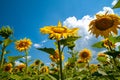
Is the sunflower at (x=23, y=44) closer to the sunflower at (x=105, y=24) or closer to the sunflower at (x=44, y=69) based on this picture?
the sunflower at (x=44, y=69)

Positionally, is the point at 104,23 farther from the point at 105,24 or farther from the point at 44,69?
the point at 44,69

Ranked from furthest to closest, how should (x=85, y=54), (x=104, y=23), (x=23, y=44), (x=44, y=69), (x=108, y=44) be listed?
(x=85, y=54) < (x=44, y=69) < (x=23, y=44) < (x=104, y=23) < (x=108, y=44)

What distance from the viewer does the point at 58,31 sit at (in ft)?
11.3

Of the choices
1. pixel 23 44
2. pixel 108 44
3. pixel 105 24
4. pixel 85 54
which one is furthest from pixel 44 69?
pixel 108 44

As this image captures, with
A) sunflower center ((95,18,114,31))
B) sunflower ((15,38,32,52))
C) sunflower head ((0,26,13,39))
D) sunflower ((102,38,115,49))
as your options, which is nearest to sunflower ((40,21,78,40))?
sunflower ((102,38,115,49))

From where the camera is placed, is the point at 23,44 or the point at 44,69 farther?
the point at 44,69

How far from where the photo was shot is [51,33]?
338 cm

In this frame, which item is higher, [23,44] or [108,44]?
[23,44]

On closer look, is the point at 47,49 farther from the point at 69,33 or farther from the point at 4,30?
the point at 4,30

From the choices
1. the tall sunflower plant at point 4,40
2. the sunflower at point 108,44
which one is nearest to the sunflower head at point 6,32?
the tall sunflower plant at point 4,40

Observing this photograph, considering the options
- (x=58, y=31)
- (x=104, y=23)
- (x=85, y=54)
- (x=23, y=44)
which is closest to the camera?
(x=58, y=31)

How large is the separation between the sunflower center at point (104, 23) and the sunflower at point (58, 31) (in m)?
0.72

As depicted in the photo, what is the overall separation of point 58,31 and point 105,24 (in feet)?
3.06

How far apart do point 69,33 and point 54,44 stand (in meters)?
0.23
